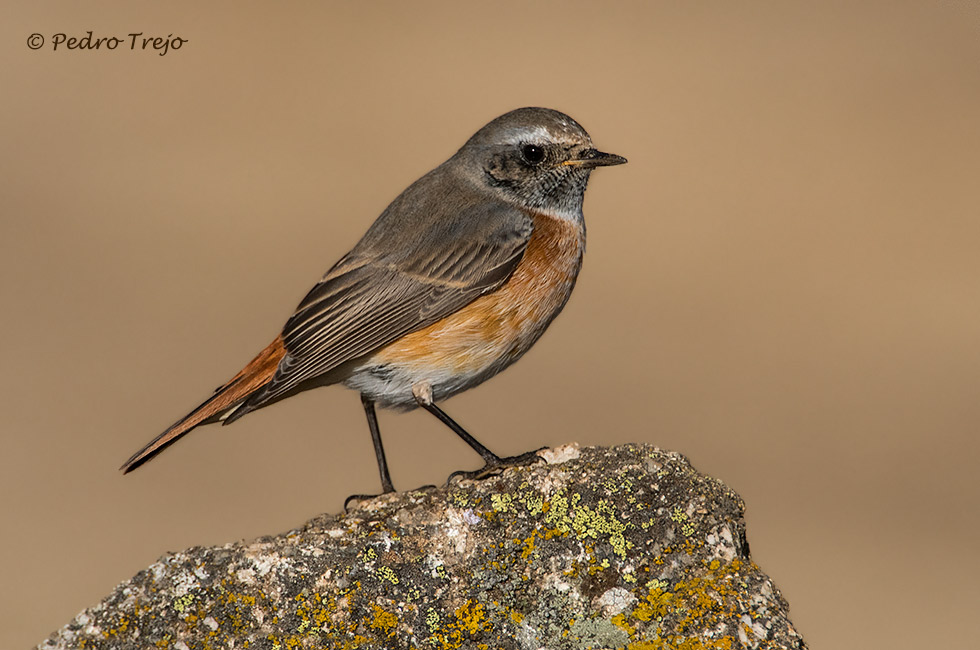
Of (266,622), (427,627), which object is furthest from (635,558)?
(266,622)

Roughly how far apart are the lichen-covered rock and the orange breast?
1480 mm

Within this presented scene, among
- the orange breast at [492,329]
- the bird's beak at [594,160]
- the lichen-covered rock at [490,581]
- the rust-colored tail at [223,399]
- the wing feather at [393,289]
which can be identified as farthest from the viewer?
the bird's beak at [594,160]

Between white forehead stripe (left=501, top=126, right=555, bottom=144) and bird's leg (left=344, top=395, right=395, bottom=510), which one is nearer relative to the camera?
bird's leg (left=344, top=395, right=395, bottom=510)

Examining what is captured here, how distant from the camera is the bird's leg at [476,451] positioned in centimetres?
454

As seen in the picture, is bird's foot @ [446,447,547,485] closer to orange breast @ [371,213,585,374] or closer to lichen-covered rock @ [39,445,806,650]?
lichen-covered rock @ [39,445,806,650]

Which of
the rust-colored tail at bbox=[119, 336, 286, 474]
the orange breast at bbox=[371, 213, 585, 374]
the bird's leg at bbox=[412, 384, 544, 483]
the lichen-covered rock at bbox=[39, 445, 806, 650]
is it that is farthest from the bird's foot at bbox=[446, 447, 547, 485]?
the rust-colored tail at bbox=[119, 336, 286, 474]

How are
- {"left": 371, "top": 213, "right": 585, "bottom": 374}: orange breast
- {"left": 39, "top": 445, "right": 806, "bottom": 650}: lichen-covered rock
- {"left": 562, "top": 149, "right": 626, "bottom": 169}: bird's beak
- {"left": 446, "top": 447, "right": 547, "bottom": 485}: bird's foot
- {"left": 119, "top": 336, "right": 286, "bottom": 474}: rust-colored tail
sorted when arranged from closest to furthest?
1. {"left": 39, "top": 445, "right": 806, "bottom": 650}: lichen-covered rock
2. {"left": 446, "top": 447, "right": 547, "bottom": 485}: bird's foot
3. {"left": 119, "top": 336, "right": 286, "bottom": 474}: rust-colored tail
4. {"left": 371, "top": 213, "right": 585, "bottom": 374}: orange breast
5. {"left": 562, "top": 149, "right": 626, "bottom": 169}: bird's beak

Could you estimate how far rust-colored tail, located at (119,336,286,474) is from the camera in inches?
184

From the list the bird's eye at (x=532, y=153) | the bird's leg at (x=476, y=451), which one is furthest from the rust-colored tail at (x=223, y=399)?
the bird's eye at (x=532, y=153)

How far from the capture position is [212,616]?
3.37 m

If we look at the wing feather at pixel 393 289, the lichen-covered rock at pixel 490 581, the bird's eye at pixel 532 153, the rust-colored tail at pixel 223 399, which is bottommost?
the lichen-covered rock at pixel 490 581

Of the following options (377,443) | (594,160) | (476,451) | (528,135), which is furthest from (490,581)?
(528,135)

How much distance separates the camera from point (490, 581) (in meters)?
3.52

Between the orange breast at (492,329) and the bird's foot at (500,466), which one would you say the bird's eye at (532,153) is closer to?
the orange breast at (492,329)
